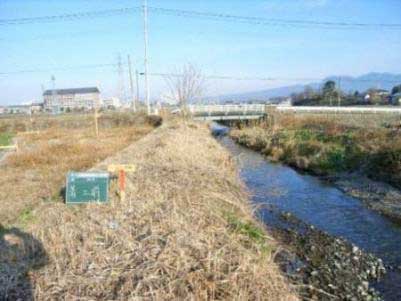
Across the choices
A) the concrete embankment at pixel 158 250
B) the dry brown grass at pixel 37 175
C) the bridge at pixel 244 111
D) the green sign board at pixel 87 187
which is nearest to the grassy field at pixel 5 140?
the dry brown grass at pixel 37 175

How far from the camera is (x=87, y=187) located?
286 inches

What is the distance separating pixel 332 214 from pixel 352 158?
6.79 meters

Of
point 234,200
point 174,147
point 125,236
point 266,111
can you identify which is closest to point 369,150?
point 174,147

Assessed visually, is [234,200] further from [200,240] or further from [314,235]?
[200,240]

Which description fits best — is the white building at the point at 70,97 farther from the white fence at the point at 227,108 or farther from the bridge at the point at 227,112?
the bridge at the point at 227,112

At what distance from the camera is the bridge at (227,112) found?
38188mm

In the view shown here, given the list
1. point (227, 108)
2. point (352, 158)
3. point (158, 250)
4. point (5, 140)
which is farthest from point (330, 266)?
point (227, 108)

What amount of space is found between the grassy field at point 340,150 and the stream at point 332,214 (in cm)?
171

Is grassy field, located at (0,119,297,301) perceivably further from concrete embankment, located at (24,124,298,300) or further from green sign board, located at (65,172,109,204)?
green sign board, located at (65,172,109,204)

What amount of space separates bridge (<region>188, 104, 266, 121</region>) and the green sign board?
30.1m

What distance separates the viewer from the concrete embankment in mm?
4434

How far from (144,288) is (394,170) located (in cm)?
1186

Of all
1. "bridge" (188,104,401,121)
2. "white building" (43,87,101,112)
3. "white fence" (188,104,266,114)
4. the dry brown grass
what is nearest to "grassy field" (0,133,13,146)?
the dry brown grass

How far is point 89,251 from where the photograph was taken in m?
5.34
